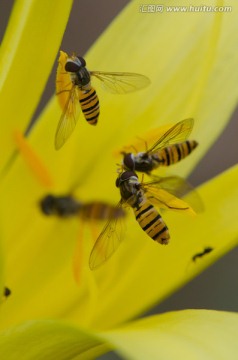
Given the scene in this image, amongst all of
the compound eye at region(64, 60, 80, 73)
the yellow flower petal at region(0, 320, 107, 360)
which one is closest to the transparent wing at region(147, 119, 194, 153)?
the compound eye at region(64, 60, 80, 73)

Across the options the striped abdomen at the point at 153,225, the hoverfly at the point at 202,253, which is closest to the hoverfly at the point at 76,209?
the hoverfly at the point at 202,253

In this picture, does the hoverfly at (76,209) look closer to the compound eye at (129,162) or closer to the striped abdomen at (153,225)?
the compound eye at (129,162)

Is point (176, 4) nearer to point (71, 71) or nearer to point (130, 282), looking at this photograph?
point (71, 71)

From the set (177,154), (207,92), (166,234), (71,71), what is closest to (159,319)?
(166,234)

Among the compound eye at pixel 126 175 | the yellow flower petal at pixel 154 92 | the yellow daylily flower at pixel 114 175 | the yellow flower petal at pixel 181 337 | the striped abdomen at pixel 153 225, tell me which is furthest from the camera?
the yellow flower petal at pixel 154 92

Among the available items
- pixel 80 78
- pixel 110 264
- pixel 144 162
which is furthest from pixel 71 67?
pixel 110 264
